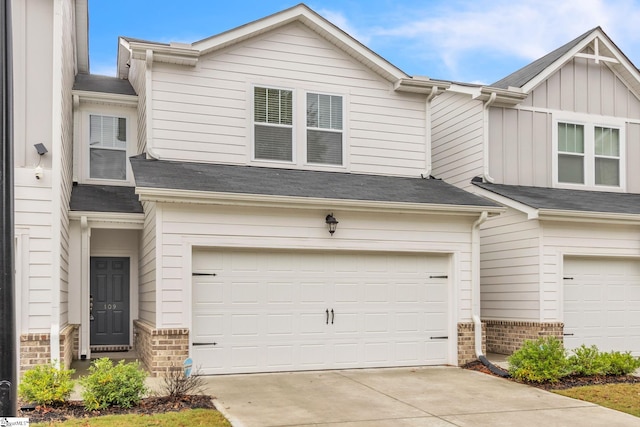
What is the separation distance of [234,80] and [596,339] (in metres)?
9.06

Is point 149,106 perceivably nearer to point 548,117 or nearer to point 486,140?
point 486,140

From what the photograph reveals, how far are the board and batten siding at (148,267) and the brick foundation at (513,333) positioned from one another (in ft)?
23.9

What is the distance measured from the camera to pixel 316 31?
1317 centimetres

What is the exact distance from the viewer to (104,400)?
25.5 feet

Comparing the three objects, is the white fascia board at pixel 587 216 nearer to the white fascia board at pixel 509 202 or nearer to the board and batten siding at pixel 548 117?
the white fascia board at pixel 509 202

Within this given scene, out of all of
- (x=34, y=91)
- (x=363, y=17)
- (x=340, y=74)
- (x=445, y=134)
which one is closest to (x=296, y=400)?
(x=34, y=91)

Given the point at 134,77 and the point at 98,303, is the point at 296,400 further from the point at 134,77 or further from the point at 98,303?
the point at 134,77

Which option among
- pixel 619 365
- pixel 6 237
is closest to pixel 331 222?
pixel 619 365

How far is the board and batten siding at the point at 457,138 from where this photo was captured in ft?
47.9

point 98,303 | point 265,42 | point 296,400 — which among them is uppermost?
point 265,42

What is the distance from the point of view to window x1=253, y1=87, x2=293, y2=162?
12.5 m

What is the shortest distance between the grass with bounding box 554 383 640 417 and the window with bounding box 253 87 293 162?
657cm

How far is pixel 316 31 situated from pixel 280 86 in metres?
1.47

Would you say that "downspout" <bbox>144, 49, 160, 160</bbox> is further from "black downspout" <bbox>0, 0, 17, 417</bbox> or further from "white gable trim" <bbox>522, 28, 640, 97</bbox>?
"white gable trim" <bbox>522, 28, 640, 97</bbox>
